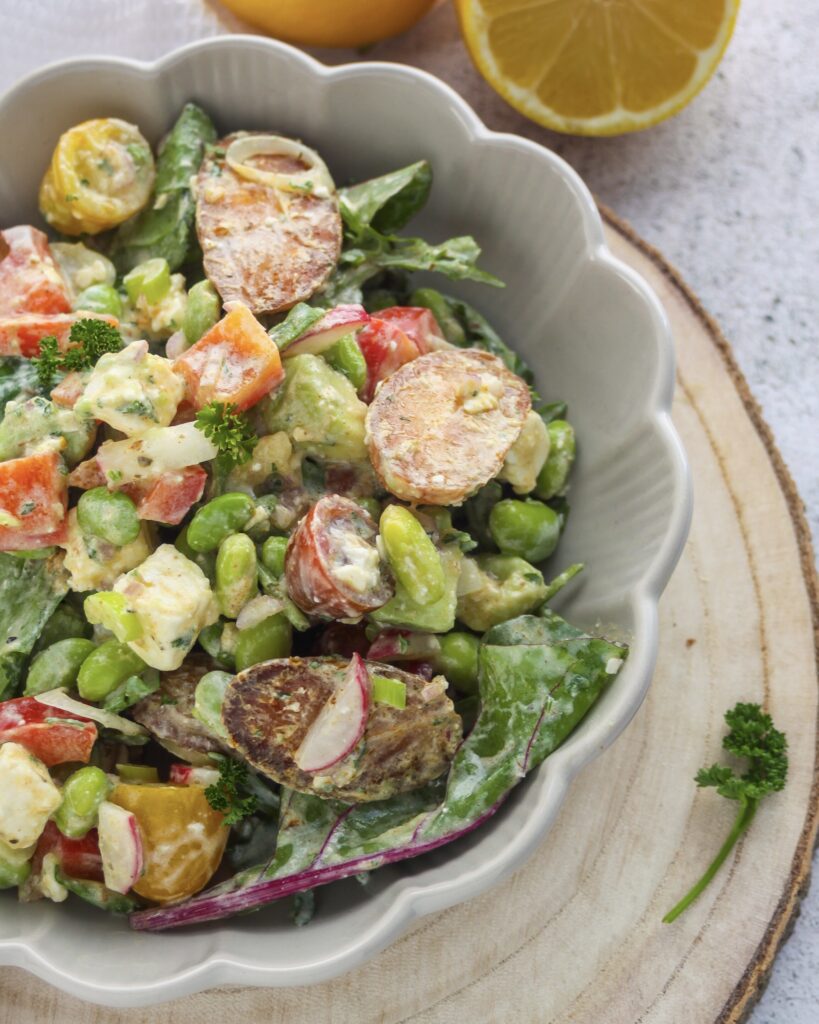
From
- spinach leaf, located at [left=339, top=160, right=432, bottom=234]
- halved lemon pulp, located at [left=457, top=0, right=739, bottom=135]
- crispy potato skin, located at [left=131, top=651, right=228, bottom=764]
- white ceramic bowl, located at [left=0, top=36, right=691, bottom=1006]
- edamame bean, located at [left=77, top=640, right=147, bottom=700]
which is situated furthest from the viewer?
halved lemon pulp, located at [left=457, top=0, right=739, bottom=135]

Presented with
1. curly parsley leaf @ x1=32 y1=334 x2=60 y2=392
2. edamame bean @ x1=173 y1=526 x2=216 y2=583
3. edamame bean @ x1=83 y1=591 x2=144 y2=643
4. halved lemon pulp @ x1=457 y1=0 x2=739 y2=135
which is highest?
halved lemon pulp @ x1=457 y1=0 x2=739 y2=135

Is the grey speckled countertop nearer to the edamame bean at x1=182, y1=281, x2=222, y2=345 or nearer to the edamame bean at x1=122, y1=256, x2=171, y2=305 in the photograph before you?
the edamame bean at x1=122, y1=256, x2=171, y2=305

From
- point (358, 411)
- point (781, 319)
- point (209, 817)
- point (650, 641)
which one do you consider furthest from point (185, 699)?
point (781, 319)

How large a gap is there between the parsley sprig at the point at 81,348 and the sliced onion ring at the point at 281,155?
74 cm

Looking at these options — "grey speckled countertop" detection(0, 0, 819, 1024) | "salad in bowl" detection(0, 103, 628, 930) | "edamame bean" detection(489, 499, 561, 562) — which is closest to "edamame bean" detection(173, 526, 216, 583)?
"salad in bowl" detection(0, 103, 628, 930)

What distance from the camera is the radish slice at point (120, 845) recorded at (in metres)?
2.72

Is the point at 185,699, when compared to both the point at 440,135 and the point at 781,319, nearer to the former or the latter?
the point at 440,135

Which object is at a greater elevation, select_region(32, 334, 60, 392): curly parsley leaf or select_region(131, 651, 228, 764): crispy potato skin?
select_region(32, 334, 60, 392): curly parsley leaf

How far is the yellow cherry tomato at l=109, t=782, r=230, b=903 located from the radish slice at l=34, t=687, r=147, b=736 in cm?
15

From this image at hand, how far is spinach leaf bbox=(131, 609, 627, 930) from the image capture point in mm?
2785

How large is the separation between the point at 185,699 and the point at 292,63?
1971mm

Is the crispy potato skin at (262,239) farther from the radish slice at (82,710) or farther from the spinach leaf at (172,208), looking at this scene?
the radish slice at (82,710)

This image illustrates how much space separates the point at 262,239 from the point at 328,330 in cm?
43

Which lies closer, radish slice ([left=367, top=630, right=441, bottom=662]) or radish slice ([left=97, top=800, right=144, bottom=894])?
radish slice ([left=97, top=800, right=144, bottom=894])
